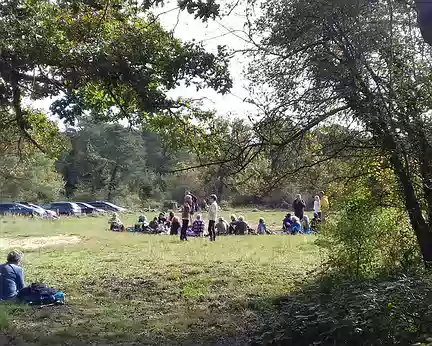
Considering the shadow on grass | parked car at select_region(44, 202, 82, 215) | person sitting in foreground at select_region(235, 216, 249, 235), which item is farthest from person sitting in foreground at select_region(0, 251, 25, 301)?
parked car at select_region(44, 202, 82, 215)

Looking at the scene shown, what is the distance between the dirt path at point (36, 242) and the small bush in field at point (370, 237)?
11150mm

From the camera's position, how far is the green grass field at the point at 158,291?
6508mm

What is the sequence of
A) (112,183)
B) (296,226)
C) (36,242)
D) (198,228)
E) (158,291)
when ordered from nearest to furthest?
(158,291) → (36,242) → (296,226) → (198,228) → (112,183)

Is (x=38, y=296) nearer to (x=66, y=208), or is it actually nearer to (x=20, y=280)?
(x=20, y=280)

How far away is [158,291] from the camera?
870 centimetres

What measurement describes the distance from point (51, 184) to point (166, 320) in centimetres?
4127

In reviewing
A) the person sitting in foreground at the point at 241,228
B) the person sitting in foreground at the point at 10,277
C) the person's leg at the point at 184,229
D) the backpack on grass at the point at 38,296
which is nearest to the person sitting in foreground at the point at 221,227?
the person sitting in foreground at the point at 241,228

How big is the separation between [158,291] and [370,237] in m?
3.58

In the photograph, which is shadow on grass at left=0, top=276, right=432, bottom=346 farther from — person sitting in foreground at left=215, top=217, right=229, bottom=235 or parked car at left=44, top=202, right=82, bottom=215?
parked car at left=44, top=202, right=82, bottom=215

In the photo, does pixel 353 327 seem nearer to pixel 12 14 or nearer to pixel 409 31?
pixel 409 31

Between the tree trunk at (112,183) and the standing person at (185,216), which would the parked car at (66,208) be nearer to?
the tree trunk at (112,183)

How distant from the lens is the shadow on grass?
192 inches

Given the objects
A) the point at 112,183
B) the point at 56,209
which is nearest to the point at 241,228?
the point at 56,209

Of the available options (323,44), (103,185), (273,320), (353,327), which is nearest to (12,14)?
(323,44)
